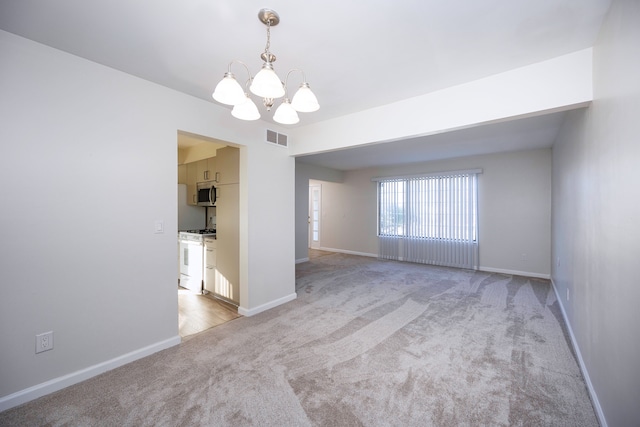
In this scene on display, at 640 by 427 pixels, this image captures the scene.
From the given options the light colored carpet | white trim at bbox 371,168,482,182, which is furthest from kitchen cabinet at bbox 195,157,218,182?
white trim at bbox 371,168,482,182

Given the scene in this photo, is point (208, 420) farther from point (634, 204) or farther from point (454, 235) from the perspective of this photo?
point (454, 235)

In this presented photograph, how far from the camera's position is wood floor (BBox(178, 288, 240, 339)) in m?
2.99

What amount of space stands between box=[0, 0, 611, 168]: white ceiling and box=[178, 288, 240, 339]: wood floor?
2562 mm

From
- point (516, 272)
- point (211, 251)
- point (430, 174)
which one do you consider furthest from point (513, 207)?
point (211, 251)

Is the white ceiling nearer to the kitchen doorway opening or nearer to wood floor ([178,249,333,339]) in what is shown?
the kitchen doorway opening

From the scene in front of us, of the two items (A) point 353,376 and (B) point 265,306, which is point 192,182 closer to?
(B) point 265,306

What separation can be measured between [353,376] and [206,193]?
365 cm

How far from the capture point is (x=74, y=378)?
2016mm

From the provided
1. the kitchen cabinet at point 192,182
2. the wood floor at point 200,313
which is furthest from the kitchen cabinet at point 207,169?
the wood floor at point 200,313

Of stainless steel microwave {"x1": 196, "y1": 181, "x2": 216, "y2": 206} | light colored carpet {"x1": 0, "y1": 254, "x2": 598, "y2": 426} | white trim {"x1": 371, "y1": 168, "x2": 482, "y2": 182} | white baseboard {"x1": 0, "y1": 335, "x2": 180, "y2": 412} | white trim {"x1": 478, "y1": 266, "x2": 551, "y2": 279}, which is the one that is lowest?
light colored carpet {"x1": 0, "y1": 254, "x2": 598, "y2": 426}

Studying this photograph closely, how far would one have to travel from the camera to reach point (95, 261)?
213 cm

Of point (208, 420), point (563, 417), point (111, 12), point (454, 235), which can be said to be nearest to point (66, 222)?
point (111, 12)

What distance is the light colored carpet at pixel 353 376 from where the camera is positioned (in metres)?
1.70

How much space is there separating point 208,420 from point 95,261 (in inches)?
59.5
